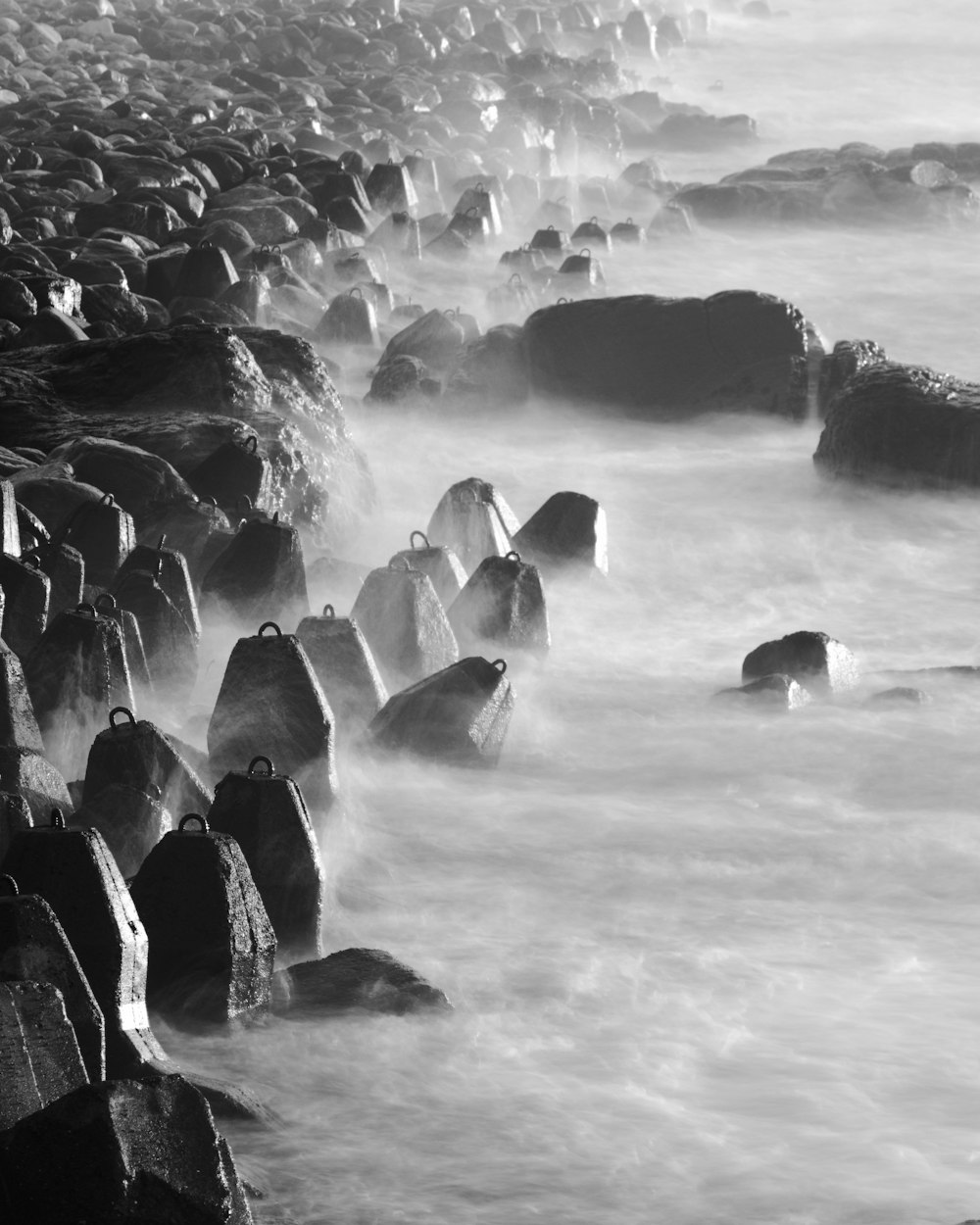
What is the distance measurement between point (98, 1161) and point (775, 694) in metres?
3.94

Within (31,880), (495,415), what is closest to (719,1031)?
(31,880)

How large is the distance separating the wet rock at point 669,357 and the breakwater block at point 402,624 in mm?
5316

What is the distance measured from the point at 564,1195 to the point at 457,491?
422 centimetres

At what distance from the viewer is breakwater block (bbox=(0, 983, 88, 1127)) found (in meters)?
2.95

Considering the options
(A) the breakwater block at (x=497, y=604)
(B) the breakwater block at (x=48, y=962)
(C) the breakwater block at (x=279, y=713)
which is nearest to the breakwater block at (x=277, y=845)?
A: (C) the breakwater block at (x=279, y=713)

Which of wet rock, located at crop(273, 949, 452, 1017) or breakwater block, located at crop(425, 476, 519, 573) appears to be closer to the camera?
wet rock, located at crop(273, 949, 452, 1017)

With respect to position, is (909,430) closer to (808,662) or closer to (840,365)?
(840,365)

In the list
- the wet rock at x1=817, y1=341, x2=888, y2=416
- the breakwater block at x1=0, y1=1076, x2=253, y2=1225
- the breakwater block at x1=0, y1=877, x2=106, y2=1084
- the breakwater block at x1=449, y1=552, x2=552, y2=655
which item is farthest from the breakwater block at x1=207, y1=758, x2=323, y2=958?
the wet rock at x1=817, y1=341, x2=888, y2=416

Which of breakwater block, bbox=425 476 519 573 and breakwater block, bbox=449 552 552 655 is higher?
breakwater block, bbox=425 476 519 573

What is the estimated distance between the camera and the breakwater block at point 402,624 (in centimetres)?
604

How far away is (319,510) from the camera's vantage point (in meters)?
7.79

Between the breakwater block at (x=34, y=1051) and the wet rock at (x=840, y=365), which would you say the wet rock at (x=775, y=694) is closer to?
the breakwater block at (x=34, y=1051)

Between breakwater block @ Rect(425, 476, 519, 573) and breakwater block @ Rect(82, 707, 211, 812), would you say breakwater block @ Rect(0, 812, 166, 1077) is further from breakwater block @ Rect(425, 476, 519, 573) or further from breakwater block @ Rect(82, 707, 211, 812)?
breakwater block @ Rect(425, 476, 519, 573)

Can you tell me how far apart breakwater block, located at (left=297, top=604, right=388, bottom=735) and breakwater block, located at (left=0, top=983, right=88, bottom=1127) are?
2.51 metres
